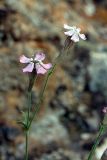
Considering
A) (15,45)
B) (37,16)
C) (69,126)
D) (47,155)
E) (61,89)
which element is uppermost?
(37,16)

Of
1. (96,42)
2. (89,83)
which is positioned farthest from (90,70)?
(96,42)

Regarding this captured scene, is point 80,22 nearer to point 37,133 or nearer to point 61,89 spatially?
point 61,89

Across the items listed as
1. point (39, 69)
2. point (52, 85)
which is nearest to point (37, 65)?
point (39, 69)

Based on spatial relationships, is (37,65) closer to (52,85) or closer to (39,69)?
(39,69)

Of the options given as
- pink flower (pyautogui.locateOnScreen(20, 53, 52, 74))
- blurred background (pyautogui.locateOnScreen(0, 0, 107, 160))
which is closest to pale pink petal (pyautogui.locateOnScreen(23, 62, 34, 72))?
pink flower (pyautogui.locateOnScreen(20, 53, 52, 74))

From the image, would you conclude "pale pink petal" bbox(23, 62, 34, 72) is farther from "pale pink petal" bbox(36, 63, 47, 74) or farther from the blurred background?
the blurred background

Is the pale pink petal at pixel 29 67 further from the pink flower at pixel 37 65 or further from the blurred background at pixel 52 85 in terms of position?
the blurred background at pixel 52 85

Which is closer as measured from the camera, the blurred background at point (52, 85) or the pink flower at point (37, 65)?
the pink flower at point (37, 65)

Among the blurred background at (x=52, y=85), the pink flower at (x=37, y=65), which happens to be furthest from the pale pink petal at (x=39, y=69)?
the blurred background at (x=52, y=85)
